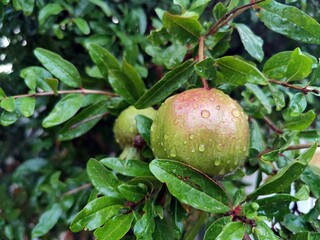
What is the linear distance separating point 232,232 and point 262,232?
4 cm

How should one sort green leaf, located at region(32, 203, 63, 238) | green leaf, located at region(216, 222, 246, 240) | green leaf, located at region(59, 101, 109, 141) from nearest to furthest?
green leaf, located at region(216, 222, 246, 240) → green leaf, located at region(59, 101, 109, 141) → green leaf, located at region(32, 203, 63, 238)

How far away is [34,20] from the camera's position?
3.42 ft

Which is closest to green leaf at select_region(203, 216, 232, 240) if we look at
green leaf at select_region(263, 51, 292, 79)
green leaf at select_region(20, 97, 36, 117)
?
green leaf at select_region(263, 51, 292, 79)

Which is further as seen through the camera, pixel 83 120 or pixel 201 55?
pixel 83 120

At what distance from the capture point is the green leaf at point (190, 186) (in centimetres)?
58

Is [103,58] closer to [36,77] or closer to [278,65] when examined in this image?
[36,77]

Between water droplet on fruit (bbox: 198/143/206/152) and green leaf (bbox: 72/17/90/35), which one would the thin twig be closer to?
green leaf (bbox: 72/17/90/35)

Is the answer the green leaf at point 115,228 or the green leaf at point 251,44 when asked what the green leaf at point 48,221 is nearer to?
the green leaf at point 115,228

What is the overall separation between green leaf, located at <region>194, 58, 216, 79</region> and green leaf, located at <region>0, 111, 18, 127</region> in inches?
12.5

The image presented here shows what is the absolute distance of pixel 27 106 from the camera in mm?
779

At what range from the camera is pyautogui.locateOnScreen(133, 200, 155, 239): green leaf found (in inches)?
24.2

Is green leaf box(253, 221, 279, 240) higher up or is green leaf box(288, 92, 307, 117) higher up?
green leaf box(288, 92, 307, 117)

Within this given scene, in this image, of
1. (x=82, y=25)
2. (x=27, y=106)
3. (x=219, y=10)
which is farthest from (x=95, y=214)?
(x=82, y=25)

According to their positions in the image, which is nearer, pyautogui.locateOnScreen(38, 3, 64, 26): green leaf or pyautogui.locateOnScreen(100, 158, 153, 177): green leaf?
pyautogui.locateOnScreen(100, 158, 153, 177): green leaf
